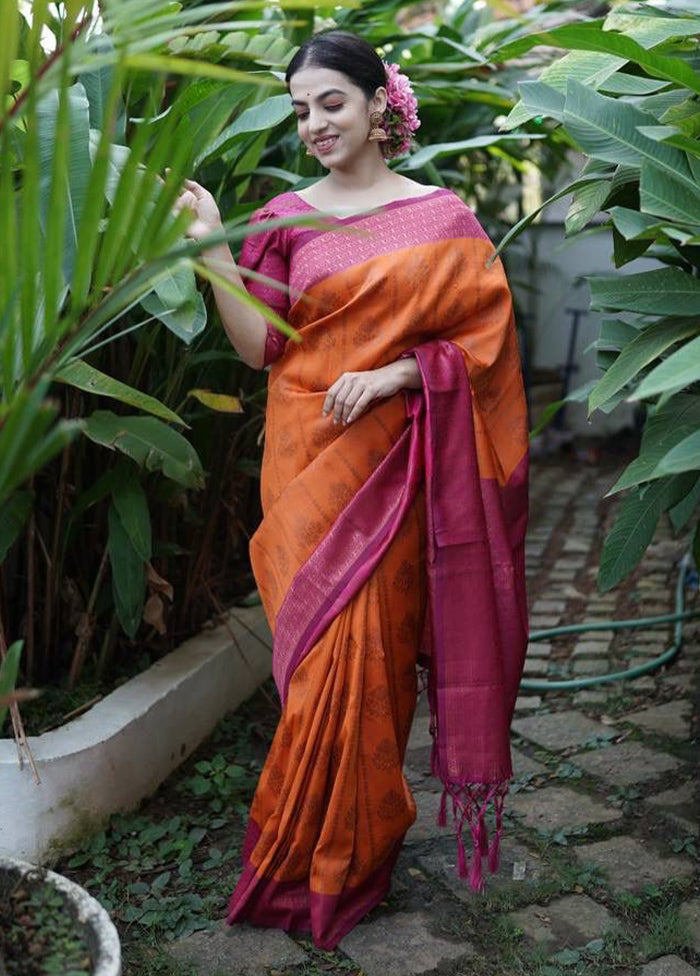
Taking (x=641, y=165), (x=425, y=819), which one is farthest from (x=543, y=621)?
(x=641, y=165)

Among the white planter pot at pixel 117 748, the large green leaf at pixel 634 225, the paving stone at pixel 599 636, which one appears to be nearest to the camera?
the large green leaf at pixel 634 225

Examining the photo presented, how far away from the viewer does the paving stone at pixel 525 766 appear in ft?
9.75

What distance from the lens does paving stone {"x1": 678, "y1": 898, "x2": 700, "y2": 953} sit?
2195 mm

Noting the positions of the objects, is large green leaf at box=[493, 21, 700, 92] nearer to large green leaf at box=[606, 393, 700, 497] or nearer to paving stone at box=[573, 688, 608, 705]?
large green leaf at box=[606, 393, 700, 497]

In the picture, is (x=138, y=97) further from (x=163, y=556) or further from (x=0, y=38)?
(x=0, y=38)

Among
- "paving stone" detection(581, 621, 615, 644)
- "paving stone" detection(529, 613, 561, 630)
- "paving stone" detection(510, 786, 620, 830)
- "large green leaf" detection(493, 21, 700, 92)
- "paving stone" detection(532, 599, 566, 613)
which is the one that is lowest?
"paving stone" detection(532, 599, 566, 613)

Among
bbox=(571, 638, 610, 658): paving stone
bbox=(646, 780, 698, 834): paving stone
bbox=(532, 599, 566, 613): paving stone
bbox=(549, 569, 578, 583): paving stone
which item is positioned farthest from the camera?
bbox=(549, 569, 578, 583): paving stone

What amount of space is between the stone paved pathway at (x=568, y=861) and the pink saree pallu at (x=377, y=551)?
0.11 meters

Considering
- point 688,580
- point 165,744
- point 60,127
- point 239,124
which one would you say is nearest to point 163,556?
point 165,744

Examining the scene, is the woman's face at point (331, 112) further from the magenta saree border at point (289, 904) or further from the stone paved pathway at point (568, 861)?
the stone paved pathway at point (568, 861)

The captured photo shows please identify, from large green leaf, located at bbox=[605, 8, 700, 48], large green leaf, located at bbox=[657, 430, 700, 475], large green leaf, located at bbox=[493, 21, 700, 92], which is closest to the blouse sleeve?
large green leaf, located at bbox=[493, 21, 700, 92]

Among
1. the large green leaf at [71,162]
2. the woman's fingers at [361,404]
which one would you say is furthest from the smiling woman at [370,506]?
the large green leaf at [71,162]

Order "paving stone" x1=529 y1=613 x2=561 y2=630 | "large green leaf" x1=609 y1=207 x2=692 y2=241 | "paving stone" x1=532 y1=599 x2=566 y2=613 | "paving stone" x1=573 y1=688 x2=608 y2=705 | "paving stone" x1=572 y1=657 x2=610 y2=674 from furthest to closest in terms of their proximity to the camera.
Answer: "paving stone" x1=532 y1=599 x2=566 y2=613, "paving stone" x1=529 y1=613 x2=561 y2=630, "paving stone" x1=572 y1=657 x2=610 y2=674, "paving stone" x1=573 y1=688 x2=608 y2=705, "large green leaf" x1=609 y1=207 x2=692 y2=241

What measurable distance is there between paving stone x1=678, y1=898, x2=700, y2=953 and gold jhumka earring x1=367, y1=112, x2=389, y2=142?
61.1 inches
